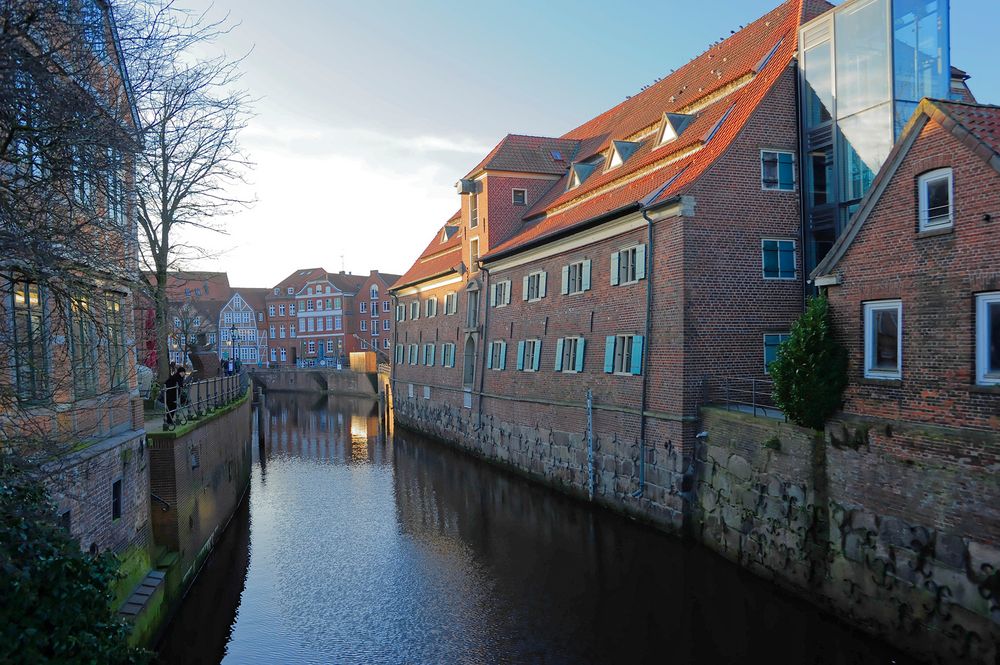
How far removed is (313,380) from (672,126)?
61.1 m

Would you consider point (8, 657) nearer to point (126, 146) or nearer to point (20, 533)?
point (20, 533)

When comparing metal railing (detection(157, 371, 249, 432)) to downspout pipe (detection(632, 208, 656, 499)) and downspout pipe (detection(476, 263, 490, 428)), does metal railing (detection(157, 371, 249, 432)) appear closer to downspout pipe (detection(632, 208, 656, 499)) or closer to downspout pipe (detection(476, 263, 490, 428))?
downspout pipe (detection(476, 263, 490, 428))

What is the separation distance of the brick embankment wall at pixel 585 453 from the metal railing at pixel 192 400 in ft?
33.0

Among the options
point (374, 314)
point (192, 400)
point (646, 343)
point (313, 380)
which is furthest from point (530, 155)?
point (374, 314)

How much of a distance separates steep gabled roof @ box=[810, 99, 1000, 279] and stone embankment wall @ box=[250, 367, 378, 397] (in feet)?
187

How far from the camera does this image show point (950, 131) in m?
11.1

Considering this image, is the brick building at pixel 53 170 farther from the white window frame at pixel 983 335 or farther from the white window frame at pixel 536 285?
the white window frame at pixel 536 285

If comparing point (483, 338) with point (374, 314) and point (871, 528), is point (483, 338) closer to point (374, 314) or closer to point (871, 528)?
point (871, 528)

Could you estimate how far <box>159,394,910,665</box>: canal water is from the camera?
1212cm

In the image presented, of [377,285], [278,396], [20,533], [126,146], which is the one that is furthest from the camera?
[377,285]

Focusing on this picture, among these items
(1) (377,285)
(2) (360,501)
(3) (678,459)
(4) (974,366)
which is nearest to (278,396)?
(1) (377,285)

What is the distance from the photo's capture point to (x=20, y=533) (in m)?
6.34

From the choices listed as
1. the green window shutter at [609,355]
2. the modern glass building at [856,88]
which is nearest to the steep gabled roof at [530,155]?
the green window shutter at [609,355]

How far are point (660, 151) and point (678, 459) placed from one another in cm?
948
